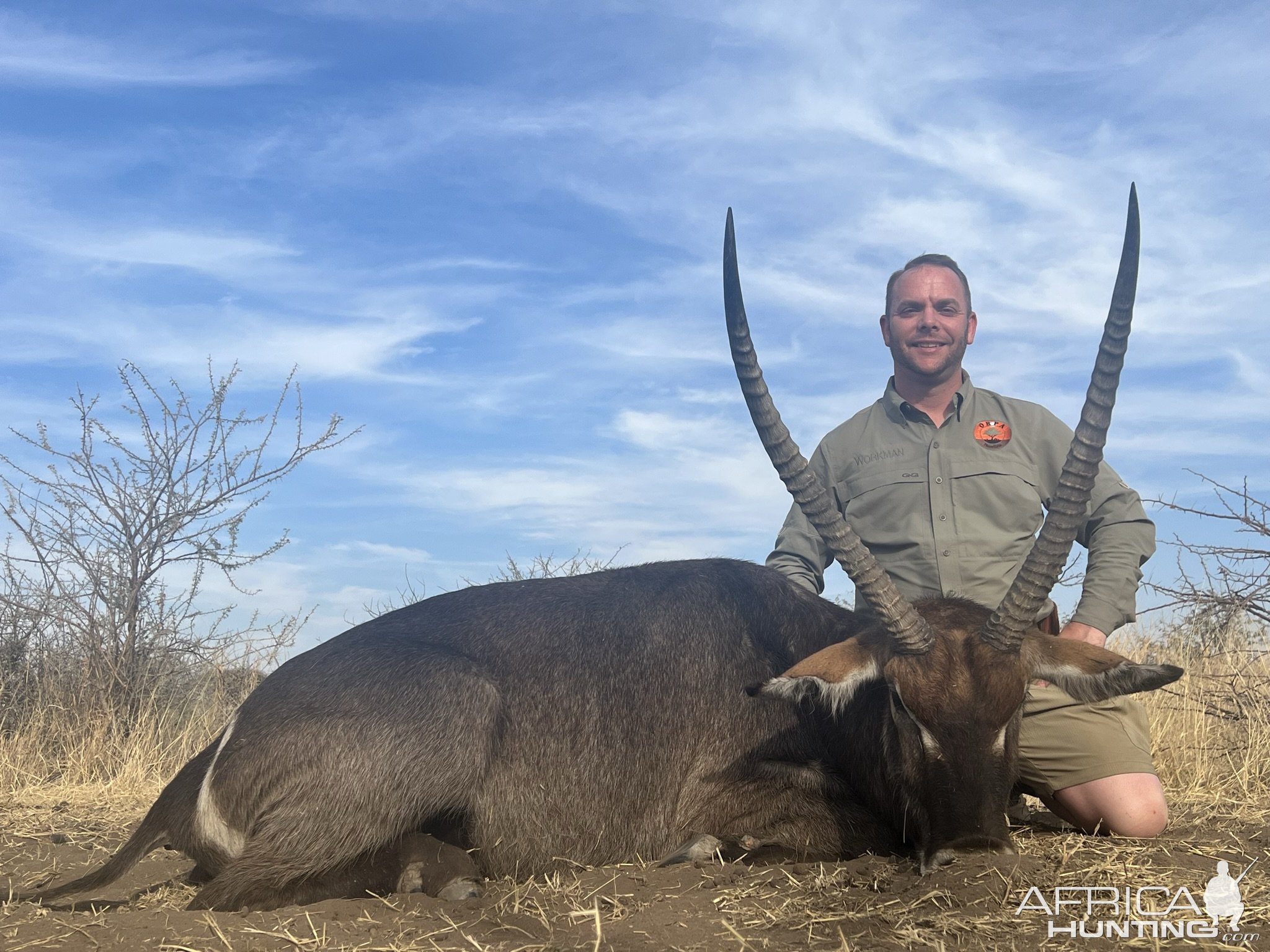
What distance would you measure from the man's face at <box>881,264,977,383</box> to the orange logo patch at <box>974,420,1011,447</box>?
32 centimetres

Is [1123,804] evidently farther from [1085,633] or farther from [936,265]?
[936,265]

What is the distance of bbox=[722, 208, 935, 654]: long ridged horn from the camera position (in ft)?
12.7

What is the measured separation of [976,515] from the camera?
17.9 ft

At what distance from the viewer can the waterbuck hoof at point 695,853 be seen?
171 inches

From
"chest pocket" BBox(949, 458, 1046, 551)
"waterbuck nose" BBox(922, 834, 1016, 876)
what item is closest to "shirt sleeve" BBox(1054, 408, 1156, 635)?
"chest pocket" BBox(949, 458, 1046, 551)

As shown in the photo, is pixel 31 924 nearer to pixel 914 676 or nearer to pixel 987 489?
pixel 914 676

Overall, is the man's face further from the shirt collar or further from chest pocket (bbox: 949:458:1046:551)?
chest pocket (bbox: 949:458:1046:551)

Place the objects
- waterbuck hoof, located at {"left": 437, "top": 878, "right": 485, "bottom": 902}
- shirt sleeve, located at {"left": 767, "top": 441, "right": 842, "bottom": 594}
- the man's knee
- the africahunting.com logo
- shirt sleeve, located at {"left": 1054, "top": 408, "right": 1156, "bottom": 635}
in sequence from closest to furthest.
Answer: the africahunting.com logo < waterbuck hoof, located at {"left": 437, "top": 878, "right": 485, "bottom": 902} < the man's knee < shirt sleeve, located at {"left": 1054, "top": 408, "right": 1156, "bottom": 635} < shirt sleeve, located at {"left": 767, "top": 441, "right": 842, "bottom": 594}

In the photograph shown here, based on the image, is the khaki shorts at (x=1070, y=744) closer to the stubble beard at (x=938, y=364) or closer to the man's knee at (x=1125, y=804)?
the man's knee at (x=1125, y=804)

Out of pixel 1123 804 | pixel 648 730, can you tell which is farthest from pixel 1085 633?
pixel 648 730

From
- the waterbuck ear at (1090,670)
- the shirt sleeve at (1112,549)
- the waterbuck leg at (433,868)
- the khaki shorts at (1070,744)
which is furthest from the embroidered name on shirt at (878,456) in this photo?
the waterbuck leg at (433,868)

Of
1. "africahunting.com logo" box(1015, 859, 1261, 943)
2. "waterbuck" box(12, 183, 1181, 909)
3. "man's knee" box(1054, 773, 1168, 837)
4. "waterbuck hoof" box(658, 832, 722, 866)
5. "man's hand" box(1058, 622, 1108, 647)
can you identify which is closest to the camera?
"africahunting.com logo" box(1015, 859, 1261, 943)

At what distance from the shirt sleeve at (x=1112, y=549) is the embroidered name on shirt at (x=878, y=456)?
2.71 ft

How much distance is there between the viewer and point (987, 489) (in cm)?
548
